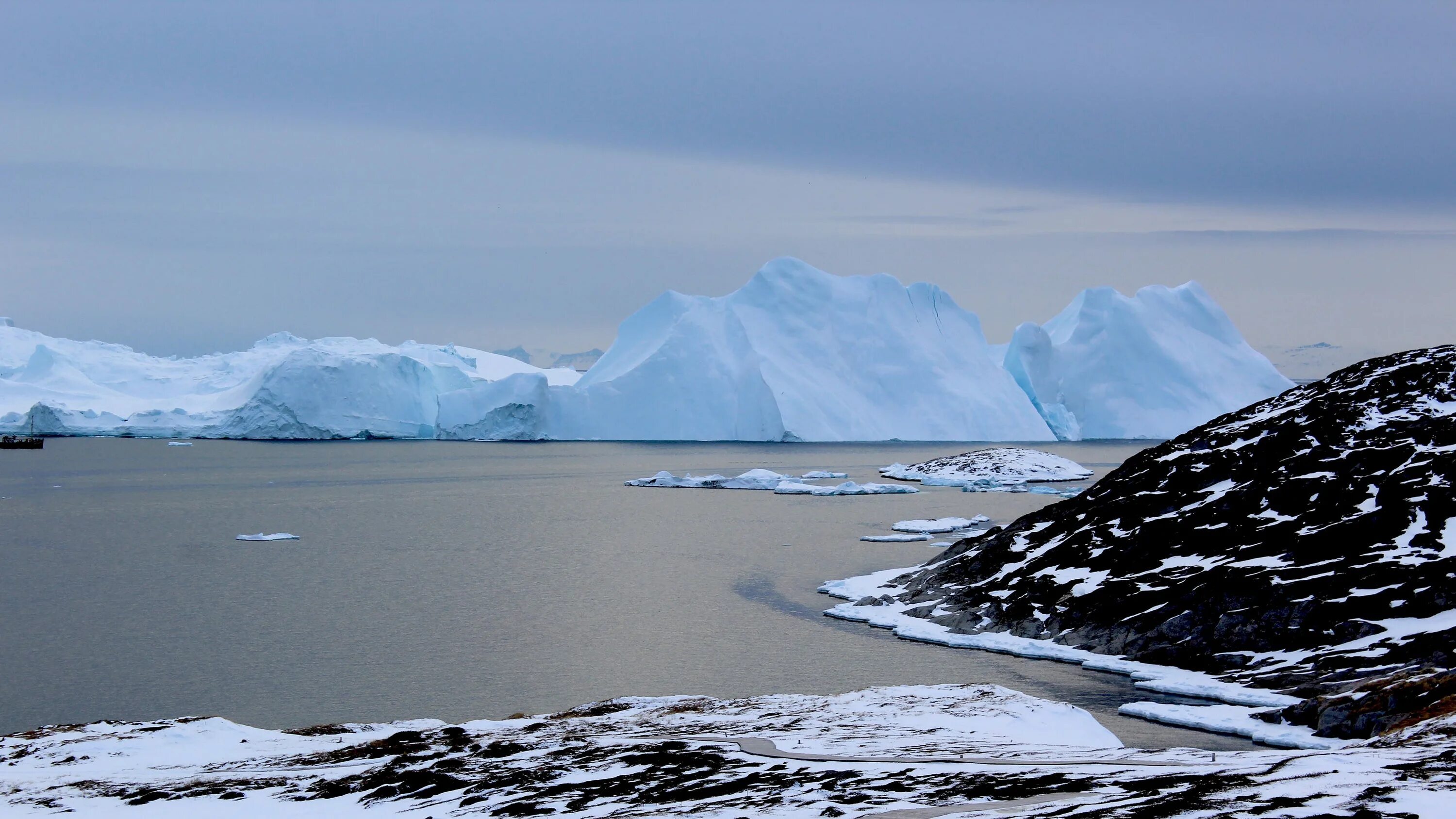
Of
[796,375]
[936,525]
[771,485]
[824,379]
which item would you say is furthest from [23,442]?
[936,525]

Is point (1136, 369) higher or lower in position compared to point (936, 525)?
higher

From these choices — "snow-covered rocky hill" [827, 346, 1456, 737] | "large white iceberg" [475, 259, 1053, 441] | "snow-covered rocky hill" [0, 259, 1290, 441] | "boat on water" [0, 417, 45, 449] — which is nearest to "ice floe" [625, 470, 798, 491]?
"large white iceberg" [475, 259, 1053, 441]

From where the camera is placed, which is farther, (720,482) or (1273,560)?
(720,482)

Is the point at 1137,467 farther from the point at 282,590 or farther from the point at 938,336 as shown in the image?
the point at 938,336

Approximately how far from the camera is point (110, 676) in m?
18.3

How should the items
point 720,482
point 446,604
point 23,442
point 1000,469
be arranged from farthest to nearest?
1. point 23,442
2. point 1000,469
3. point 720,482
4. point 446,604

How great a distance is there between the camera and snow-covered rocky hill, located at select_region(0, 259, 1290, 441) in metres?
76.8

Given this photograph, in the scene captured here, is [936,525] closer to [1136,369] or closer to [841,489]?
[841,489]

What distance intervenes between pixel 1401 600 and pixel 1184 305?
7559 centimetres

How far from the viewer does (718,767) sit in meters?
9.84

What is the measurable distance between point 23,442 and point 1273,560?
95.2 metres

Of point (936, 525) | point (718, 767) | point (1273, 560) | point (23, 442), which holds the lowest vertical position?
point (936, 525)

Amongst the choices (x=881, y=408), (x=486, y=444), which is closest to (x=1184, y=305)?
(x=881, y=408)

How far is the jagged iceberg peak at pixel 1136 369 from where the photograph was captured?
82688 mm
